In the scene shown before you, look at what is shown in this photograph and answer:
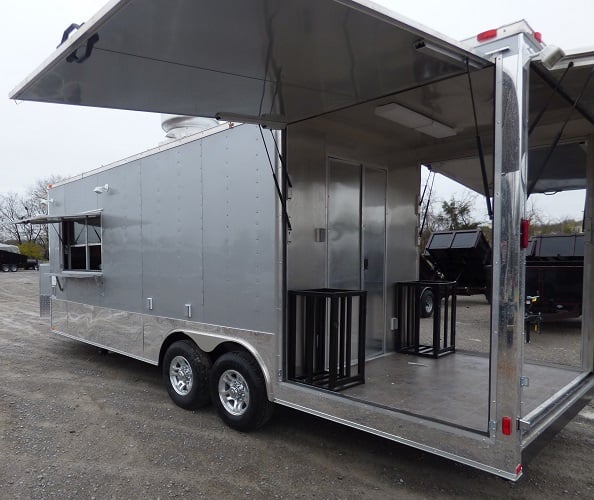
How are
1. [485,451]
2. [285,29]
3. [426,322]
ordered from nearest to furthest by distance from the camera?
1. [285,29]
2. [485,451]
3. [426,322]

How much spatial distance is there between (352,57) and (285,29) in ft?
1.57

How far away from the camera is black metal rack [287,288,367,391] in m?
3.63

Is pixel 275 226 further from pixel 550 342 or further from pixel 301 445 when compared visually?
pixel 550 342

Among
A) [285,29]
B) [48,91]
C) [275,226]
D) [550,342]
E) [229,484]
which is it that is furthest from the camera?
[550,342]

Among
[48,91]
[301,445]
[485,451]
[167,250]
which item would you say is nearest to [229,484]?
[301,445]

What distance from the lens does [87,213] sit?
237 inches

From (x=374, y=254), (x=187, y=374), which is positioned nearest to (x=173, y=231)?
(x=187, y=374)

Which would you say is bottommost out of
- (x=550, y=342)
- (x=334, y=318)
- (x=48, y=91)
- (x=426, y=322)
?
(x=550, y=342)

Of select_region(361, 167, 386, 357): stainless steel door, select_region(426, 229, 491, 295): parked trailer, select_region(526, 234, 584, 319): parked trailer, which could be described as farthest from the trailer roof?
select_region(426, 229, 491, 295): parked trailer

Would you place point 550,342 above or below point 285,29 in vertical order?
below

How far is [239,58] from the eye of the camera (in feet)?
8.20

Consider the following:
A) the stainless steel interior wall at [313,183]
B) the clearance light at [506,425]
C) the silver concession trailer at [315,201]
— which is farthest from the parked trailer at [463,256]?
the clearance light at [506,425]

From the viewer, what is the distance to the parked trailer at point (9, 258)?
3412 cm

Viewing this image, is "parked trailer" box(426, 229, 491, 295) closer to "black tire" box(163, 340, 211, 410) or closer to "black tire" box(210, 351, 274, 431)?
"black tire" box(163, 340, 211, 410)
